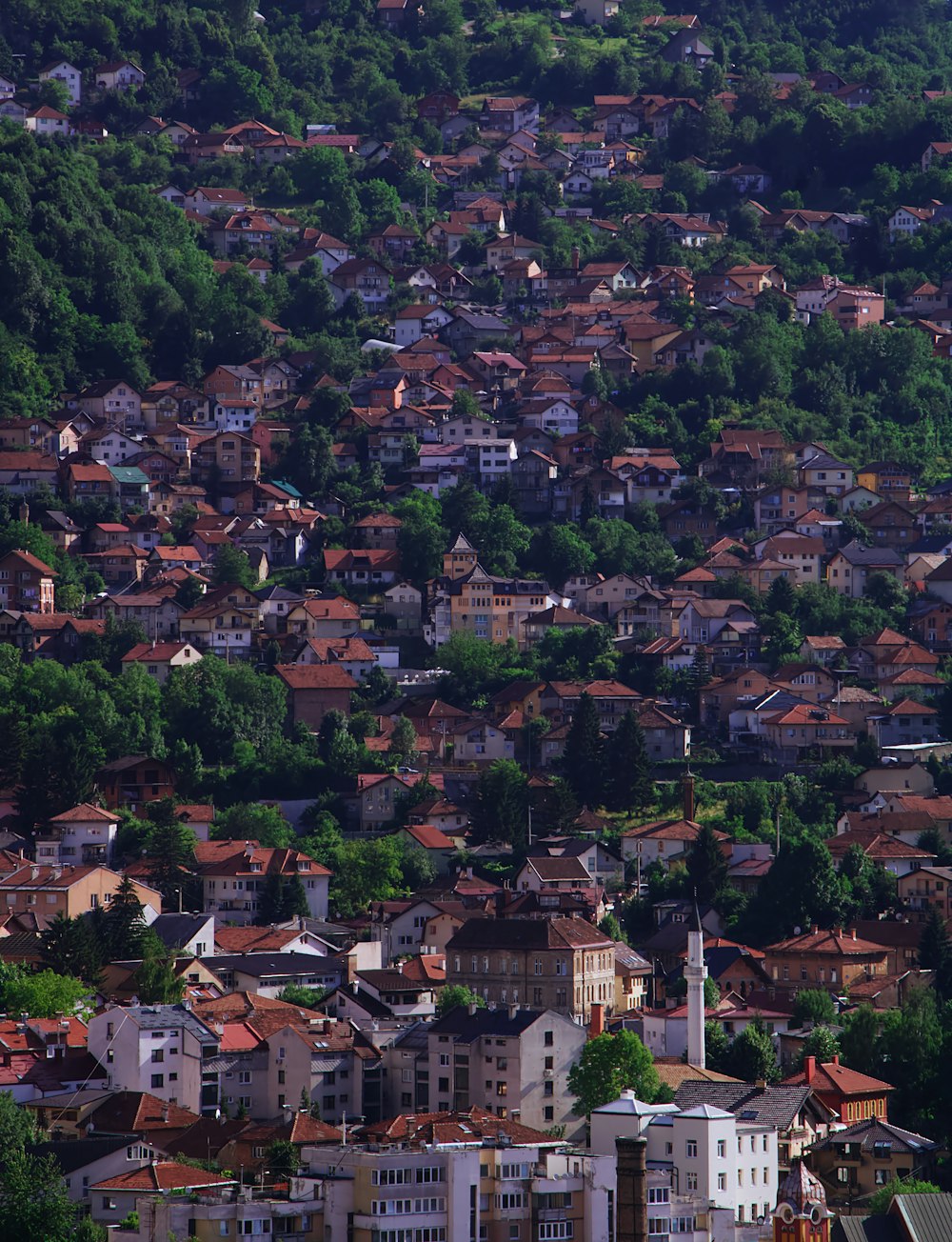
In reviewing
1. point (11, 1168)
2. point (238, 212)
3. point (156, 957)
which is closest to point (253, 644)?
point (156, 957)

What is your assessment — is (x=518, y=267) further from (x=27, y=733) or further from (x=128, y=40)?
(x=27, y=733)

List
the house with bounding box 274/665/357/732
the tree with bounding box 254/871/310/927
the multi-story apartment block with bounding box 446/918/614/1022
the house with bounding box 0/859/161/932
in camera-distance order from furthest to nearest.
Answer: the house with bounding box 274/665/357/732
the tree with bounding box 254/871/310/927
the house with bounding box 0/859/161/932
the multi-story apartment block with bounding box 446/918/614/1022

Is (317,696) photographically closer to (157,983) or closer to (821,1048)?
(157,983)

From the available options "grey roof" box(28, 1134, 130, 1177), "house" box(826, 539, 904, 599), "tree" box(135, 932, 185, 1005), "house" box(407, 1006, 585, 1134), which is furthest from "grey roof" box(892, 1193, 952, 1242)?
"house" box(826, 539, 904, 599)

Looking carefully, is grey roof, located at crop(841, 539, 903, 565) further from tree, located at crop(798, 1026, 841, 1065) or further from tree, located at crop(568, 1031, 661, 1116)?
tree, located at crop(568, 1031, 661, 1116)

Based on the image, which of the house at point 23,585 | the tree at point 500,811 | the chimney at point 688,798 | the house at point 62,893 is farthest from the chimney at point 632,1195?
the house at point 23,585
